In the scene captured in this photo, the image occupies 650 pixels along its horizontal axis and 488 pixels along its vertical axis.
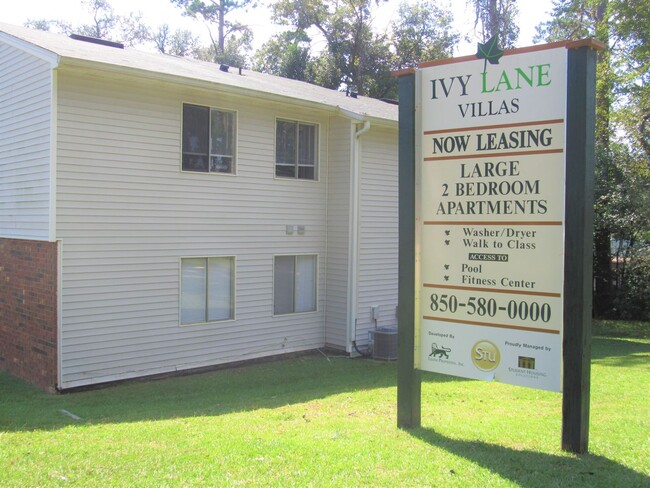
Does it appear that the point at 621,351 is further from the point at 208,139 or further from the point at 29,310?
the point at 29,310

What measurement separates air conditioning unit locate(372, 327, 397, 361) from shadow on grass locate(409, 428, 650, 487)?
8.14 metres

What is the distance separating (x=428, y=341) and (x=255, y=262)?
24.2ft

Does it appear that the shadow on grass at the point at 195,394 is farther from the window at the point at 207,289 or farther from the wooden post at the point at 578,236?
the wooden post at the point at 578,236

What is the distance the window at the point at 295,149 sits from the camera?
1377cm

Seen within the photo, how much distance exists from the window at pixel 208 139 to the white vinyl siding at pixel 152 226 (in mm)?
177

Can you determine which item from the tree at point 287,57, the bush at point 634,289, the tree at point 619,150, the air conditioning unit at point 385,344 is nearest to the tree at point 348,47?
the tree at point 287,57

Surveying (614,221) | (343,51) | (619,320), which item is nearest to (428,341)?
(614,221)

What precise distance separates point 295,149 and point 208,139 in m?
2.23

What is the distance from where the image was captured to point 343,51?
36406mm

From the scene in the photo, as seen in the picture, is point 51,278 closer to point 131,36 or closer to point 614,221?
point 614,221

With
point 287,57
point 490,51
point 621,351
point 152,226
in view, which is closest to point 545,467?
point 490,51

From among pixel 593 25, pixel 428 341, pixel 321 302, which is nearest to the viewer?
pixel 428 341

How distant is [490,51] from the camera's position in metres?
5.88

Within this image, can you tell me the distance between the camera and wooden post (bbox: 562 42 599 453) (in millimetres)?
5320
